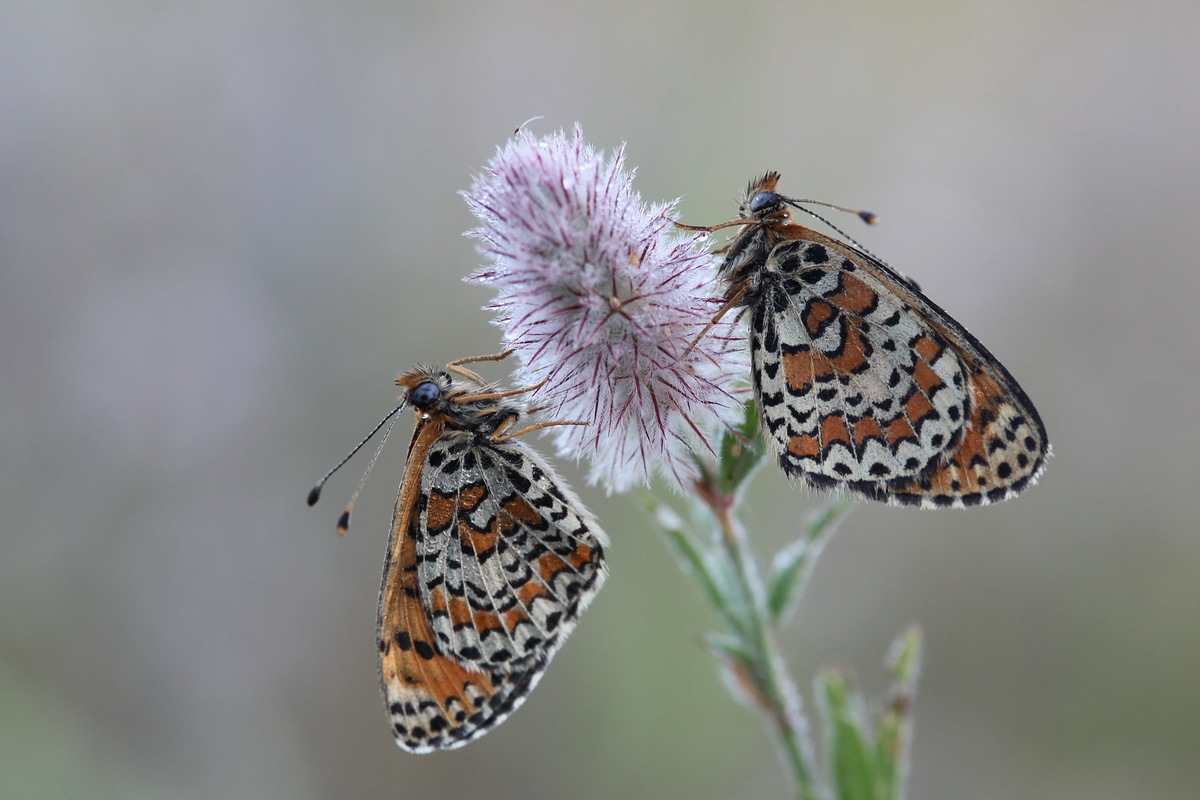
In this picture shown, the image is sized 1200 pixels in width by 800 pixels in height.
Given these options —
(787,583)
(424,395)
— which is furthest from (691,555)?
(424,395)

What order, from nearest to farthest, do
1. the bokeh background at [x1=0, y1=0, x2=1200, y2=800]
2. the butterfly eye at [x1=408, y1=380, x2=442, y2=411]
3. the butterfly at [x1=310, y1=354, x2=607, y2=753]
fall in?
the butterfly at [x1=310, y1=354, x2=607, y2=753] < the butterfly eye at [x1=408, y1=380, x2=442, y2=411] < the bokeh background at [x1=0, y1=0, x2=1200, y2=800]

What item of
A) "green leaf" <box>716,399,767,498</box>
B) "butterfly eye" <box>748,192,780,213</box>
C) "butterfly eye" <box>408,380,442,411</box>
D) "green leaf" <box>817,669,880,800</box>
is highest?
"butterfly eye" <box>748,192,780,213</box>

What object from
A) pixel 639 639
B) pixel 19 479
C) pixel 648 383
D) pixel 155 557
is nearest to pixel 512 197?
pixel 648 383

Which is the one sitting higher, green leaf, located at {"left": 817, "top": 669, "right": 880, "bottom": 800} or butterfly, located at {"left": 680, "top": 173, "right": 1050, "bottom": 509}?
butterfly, located at {"left": 680, "top": 173, "right": 1050, "bottom": 509}

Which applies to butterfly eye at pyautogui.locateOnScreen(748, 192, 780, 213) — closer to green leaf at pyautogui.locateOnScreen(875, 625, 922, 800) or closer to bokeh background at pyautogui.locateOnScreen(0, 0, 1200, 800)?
green leaf at pyautogui.locateOnScreen(875, 625, 922, 800)

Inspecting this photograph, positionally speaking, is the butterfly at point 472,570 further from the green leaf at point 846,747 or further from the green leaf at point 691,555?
the green leaf at point 846,747

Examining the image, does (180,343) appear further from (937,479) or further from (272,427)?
(937,479)

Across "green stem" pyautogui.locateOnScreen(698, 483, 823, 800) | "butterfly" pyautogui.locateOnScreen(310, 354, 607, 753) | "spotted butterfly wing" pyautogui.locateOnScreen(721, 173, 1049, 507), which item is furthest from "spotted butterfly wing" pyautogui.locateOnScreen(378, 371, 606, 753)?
"spotted butterfly wing" pyautogui.locateOnScreen(721, 173, 1049, 507)

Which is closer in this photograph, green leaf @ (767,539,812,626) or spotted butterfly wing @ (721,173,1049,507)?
spotted butterfly wing @ (721,173,1049,507)
